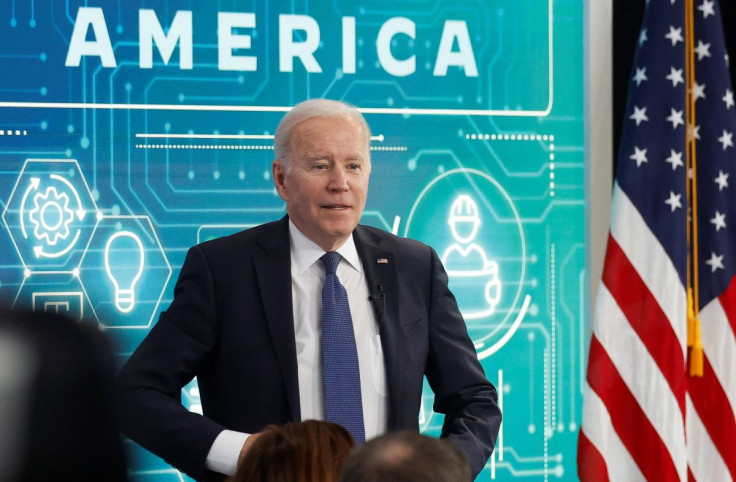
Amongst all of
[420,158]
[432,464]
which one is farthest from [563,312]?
[432,464]

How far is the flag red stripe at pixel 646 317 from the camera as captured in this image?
3.34 m

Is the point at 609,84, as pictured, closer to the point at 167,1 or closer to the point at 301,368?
the point at 167,1

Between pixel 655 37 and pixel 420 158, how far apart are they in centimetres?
90

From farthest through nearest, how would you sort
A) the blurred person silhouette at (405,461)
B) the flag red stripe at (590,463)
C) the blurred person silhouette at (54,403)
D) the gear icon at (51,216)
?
the flag red stripe at (590,463), the gear icon at (51,216), the blurred person silhouette at (405,461), the blurred person silhouette at (54,403)

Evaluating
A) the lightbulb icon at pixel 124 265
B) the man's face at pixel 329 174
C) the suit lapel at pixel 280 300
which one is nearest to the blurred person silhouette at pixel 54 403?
the suit lapel at pixel 280 300

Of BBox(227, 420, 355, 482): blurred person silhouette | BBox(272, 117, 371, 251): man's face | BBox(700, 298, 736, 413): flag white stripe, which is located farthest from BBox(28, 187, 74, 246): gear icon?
BBox(700, 298, 736, 413): flag white stripe

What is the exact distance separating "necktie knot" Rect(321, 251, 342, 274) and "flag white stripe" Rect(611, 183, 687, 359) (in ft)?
4.40

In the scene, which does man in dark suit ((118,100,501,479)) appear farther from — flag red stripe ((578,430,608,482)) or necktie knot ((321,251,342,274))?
flag red stripe ((578,430,608,482))

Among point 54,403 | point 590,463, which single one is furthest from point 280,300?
point 590,463

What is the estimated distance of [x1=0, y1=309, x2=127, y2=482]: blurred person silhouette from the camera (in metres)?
0.91

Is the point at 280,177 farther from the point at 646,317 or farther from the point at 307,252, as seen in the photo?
the point at 646,317

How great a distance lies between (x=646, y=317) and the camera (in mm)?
3348

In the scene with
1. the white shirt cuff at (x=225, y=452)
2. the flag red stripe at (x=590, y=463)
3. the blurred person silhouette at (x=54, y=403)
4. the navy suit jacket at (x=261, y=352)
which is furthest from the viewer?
the flag red stripe at (x=590, y=463)

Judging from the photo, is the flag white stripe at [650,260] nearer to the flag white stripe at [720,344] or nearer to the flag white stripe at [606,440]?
the flag white stripe at [720,344]
